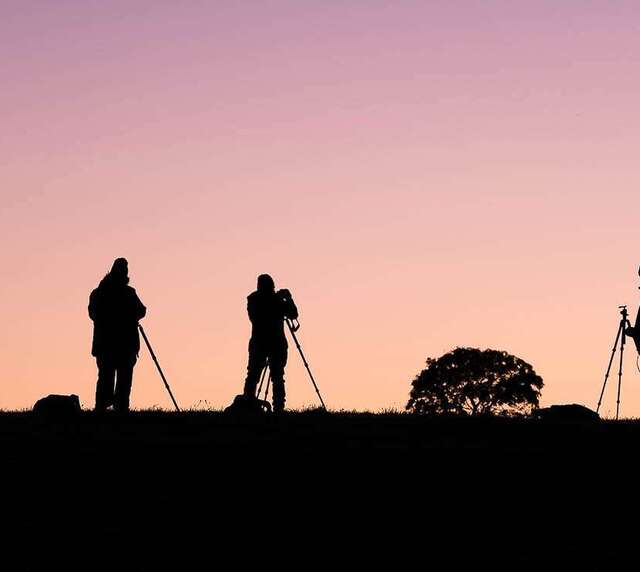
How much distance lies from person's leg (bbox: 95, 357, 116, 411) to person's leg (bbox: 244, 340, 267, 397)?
3.61m

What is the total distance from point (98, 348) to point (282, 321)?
4565 millimetres

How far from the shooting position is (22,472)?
1380 centimetres

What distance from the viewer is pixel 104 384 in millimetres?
23469

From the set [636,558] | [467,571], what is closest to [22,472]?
[467,571]

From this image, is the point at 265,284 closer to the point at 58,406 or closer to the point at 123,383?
the point at 123,383

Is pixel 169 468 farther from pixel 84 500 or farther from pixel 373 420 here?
pixel 373 420

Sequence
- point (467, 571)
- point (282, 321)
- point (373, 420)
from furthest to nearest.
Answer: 1. point (282, 321)
2. point (373, 420)
3. point (467, 571)

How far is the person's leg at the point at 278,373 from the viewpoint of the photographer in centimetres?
2602

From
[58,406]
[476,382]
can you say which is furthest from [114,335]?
[476,382]

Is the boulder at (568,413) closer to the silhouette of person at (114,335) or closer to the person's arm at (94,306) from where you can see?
the silhouette of person at (114,335)

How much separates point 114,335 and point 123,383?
3.16 ft

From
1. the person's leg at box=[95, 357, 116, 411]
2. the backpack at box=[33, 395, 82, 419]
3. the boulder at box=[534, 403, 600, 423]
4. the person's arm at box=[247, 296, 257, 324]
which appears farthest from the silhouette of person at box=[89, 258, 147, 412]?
the boulder at box=[534, 403, 600, 423]

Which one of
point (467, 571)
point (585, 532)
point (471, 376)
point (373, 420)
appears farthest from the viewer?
point (471, 376)

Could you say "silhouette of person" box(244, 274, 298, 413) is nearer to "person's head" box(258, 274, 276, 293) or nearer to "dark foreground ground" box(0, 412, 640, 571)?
"person's head" box(258, 274, 276, 293)
